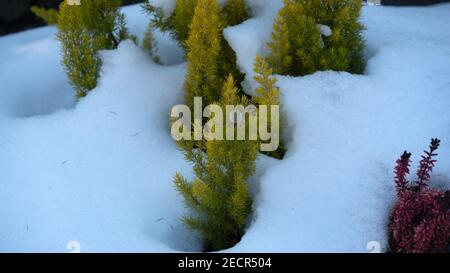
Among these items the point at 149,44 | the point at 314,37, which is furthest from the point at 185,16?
the point at 314,37

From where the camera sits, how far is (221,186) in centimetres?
255

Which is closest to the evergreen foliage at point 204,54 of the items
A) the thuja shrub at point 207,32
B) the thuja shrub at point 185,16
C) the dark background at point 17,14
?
the thuja shrub at point 207,32

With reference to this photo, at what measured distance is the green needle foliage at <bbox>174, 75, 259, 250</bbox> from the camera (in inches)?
95.8

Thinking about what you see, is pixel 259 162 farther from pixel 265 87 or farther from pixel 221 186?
pixel 265 87

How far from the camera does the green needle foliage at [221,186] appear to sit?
243 centimetres

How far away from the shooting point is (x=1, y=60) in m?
3.85

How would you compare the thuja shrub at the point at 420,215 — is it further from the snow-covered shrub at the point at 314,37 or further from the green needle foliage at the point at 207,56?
the green needle foliage at the point at 207,56

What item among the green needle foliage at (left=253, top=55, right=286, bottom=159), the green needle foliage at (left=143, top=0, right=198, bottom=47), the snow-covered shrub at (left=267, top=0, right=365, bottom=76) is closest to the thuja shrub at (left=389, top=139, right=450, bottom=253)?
the green needle foliage at (left=253, top=55, right=286, bottom=159)

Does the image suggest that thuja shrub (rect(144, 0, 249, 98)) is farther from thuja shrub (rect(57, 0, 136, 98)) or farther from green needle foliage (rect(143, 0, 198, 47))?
thuja shrub (rect(57, 0, 136, 98))

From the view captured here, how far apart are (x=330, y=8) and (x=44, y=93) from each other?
2.10 meters

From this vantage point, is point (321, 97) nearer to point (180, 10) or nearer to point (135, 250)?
point (180, 10)

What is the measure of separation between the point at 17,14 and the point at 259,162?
279 centimetres

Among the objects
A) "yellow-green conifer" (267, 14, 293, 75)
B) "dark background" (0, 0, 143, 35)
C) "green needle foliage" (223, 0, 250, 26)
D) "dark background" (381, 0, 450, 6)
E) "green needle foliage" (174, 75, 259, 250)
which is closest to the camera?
"green needle foliage" (174, 75, 259, 250)

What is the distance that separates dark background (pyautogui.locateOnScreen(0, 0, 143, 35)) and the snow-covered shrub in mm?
2382
